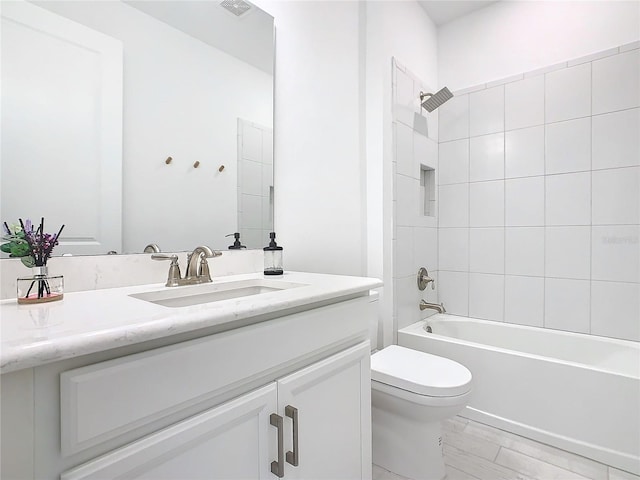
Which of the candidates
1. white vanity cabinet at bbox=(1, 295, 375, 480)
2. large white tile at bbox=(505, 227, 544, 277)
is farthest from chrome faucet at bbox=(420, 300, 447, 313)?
white vanity cabinet at bbox=(1, 295, 375, 480)

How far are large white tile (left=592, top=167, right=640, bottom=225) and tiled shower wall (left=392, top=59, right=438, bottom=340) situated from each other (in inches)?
37.8

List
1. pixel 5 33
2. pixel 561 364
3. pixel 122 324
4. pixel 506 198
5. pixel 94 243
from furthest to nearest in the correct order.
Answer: pixel 506 198 → pixel 561 364 → pixel 94 243 → pixel 5 33 → pixel 122 324

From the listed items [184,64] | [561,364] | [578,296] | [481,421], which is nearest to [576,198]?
[578,296]

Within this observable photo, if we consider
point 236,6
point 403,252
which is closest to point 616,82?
point 403,252

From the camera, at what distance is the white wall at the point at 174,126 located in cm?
113

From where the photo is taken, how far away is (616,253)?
195cm

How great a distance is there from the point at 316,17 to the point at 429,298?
1882 millimetres

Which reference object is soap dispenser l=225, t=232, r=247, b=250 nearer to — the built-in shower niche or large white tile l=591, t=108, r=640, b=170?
the built-in shower niche

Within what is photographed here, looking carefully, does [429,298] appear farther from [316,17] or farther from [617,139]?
[316,17]

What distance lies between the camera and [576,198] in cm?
207

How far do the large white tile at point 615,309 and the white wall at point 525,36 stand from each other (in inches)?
55.1

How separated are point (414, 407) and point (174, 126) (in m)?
1.44

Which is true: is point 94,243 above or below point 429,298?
above

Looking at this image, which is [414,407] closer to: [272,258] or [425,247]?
[272,258]
